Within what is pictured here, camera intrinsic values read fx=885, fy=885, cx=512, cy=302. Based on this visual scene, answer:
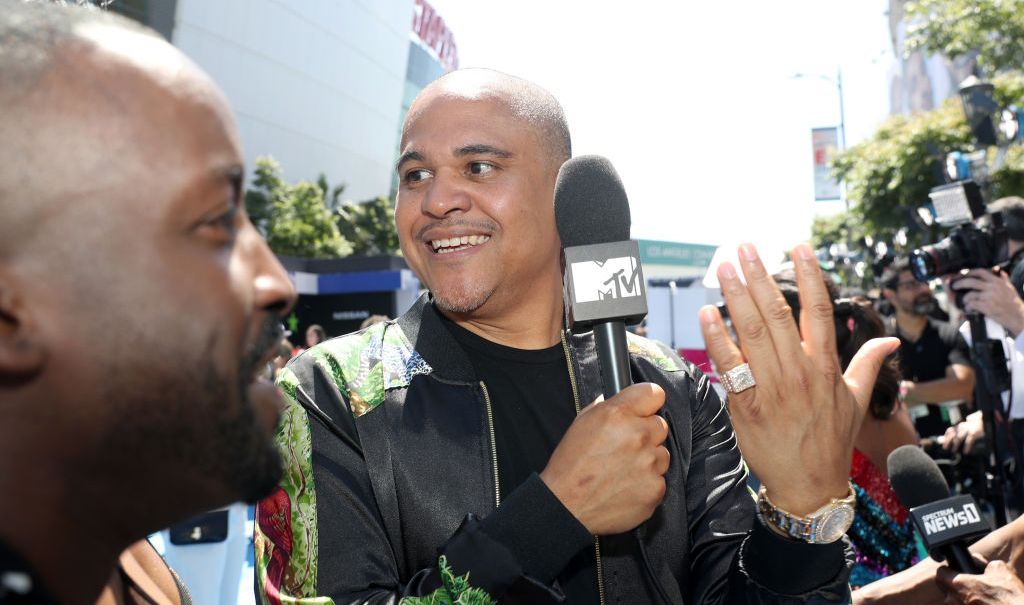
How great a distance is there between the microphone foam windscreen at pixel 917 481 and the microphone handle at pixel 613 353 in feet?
3.93

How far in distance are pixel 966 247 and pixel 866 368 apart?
2.92 metres

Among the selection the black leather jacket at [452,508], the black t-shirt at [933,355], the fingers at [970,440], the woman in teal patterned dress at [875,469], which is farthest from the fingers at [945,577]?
the black t-shirt at [933,355]

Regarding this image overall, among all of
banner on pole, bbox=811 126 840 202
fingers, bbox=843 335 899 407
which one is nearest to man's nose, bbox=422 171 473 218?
fingers, bbox=843 335 899 407

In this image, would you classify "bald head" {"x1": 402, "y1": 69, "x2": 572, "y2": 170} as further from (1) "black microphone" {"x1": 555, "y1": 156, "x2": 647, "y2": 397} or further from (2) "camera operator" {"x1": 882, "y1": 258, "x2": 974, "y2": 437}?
(2) "camera operator" {"x1": 882, "y1": 258, "x2": 974, "y2": 437}

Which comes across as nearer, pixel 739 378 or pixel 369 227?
pixel 739 378

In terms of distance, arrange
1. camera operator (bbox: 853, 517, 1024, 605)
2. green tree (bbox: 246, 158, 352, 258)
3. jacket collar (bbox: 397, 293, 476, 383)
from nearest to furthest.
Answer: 1. jacket collar (bbox: 397, 293, 476, 383)
2. camera operator (bbox: 853, 517, 1024, 605)
3. green tree (bbox: 246, 158, 352, 258)

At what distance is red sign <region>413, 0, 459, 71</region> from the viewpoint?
6312 centimetres

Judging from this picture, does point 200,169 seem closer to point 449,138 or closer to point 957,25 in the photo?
point 449,138

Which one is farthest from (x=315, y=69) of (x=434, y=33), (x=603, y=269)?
(x=603, y=269)

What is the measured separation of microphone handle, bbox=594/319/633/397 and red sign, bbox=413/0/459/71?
64111 mm

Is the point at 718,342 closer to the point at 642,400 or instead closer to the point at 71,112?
the point at 642,400

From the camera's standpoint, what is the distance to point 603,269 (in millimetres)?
1548

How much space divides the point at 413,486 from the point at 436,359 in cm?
30

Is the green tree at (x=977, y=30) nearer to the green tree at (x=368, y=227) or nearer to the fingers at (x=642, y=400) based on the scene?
the fingers at (x=642, y=400)
